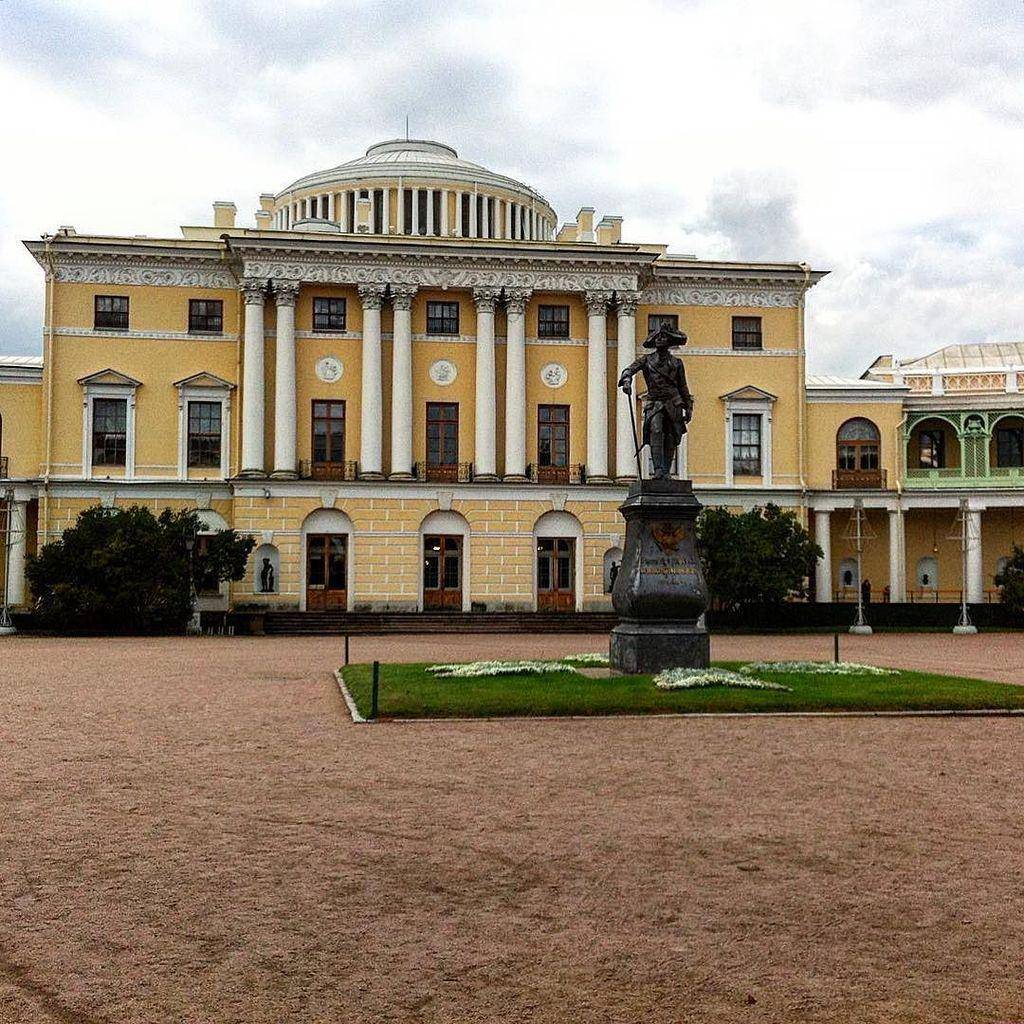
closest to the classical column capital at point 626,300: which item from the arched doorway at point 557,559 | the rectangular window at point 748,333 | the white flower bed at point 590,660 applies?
the rectangular window at point 748,333

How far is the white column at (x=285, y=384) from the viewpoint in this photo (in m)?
50.7

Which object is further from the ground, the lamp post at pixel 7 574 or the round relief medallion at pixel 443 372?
the round relief medallion at pixel 443 372

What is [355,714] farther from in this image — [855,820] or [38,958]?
[38,958]

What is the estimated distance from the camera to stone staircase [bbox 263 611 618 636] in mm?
46844

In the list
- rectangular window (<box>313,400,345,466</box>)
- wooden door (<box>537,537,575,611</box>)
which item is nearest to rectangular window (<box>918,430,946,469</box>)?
wooden door (<box>537,537,575,611</box>)

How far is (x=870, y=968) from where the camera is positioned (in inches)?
268

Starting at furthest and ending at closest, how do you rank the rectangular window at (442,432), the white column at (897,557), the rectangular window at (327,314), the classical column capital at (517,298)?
1. the white column at (897,557)
2. the rectangular window at (442,432)
3. the classical column capital at (517,298)
4. the rectangular window at (327,314)

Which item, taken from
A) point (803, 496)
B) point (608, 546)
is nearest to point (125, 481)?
point (608, 546)

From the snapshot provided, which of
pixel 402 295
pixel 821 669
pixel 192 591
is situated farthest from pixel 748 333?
pixel 821 669

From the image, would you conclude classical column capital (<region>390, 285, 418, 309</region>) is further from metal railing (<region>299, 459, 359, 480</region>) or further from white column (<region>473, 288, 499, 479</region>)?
metal railing (<region>299, 459, 359, 480</region>)

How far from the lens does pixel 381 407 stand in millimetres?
51531

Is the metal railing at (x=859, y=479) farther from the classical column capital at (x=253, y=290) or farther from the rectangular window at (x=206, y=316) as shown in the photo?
the rectangular window at (x=206, y=316)

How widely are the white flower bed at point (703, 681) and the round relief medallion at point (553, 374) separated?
33170 mm

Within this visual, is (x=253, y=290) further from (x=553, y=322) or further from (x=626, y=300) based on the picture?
(x=626, y=300)
